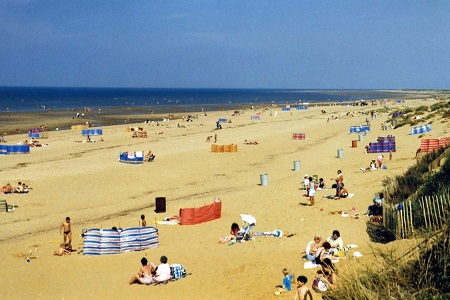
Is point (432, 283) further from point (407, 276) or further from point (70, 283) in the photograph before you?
point (70, 283)

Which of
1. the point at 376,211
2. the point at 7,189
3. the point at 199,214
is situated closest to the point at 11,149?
the point at 7,189

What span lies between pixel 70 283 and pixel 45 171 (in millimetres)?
17677

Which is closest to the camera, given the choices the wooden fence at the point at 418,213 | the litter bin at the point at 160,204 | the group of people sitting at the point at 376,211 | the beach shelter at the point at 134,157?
the wooden fence at the point at 418,213

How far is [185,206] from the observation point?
64.4ft

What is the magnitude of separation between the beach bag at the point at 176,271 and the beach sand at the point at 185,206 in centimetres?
22

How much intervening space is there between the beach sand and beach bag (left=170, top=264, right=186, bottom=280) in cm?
22

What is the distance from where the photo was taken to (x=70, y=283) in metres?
12.0

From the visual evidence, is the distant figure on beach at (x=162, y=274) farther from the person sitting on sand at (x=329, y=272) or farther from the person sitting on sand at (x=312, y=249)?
the person sitting on sand at (x=329, y=272)

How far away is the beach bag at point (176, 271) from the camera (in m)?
11.8

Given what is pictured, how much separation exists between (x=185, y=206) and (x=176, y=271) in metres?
7.86

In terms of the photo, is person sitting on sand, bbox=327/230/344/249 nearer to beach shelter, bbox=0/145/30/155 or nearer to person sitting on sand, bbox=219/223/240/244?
person sitting on sand, bbox=219/223/240/244

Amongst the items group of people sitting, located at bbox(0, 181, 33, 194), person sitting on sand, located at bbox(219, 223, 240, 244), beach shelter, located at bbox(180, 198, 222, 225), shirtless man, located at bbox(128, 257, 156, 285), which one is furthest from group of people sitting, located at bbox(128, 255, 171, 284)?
group of people sitting, located at bbox(0, 181, 33, 194)

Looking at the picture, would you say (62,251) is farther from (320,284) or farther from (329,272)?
(329,272)

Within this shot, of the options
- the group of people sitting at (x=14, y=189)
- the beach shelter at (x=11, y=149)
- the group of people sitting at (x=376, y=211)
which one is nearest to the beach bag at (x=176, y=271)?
the group of people sitting at (x=376, y=211)
